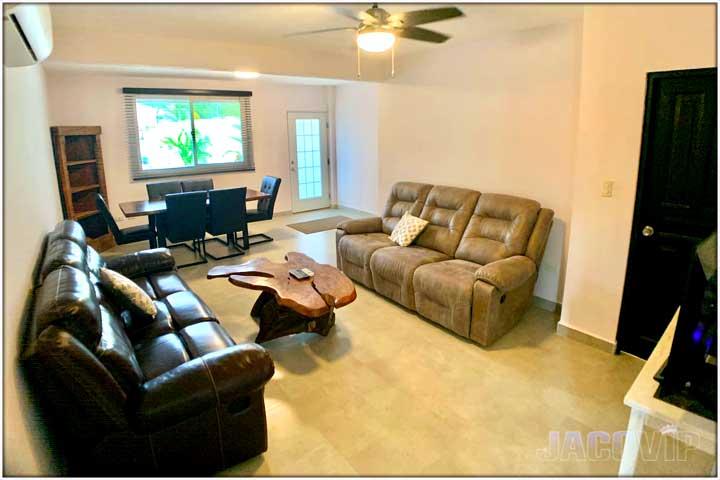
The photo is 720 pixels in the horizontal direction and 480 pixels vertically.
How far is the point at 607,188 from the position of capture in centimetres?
277

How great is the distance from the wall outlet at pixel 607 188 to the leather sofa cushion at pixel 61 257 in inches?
127

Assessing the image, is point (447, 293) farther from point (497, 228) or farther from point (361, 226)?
point (361, 226)

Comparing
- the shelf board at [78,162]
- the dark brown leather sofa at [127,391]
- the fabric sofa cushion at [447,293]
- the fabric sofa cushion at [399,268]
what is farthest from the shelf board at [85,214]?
the fabric sofa cushion at [447,293]

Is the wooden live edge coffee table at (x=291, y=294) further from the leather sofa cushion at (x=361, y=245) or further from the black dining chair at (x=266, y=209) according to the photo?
the black dining chair at (x=266, y=209)

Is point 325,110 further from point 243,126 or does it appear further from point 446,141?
point 446,141

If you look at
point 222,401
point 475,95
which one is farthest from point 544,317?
point 222,401

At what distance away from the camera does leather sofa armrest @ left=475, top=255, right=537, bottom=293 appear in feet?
9.71

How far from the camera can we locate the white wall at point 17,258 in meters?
1.33

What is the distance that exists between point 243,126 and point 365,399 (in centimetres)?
567

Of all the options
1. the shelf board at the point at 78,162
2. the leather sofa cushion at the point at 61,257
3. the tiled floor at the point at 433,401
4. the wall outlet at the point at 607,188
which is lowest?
the tiled floor at the point at 433,401

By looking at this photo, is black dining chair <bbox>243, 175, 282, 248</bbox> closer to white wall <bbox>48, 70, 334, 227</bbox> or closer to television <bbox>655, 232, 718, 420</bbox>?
white wall <bbox>48, 70, 334, 227</bbox>

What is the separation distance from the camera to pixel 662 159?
99.5 inches

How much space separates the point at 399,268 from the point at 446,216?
0.84 m

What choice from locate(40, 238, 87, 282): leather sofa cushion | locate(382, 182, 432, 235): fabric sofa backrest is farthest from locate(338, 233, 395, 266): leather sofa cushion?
locate(40, 238, 87, 282): leather sofa cushion
